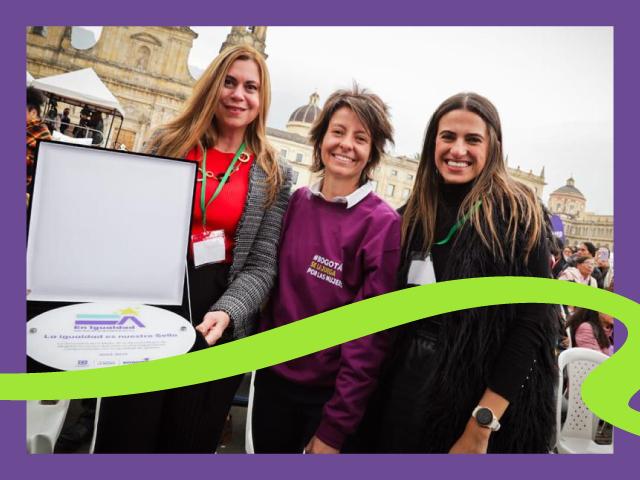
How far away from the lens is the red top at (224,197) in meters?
1.79

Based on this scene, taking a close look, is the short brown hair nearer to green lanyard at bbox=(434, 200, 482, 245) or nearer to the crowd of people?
the crowd of people

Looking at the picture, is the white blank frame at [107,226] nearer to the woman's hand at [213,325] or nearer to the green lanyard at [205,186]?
the green lanyard at [205,186]

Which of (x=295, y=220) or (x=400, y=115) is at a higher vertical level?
(x=400, y=115)

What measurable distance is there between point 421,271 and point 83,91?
1.64 m

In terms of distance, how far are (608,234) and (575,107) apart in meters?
0.62

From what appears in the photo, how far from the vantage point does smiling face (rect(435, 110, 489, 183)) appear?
180 cm

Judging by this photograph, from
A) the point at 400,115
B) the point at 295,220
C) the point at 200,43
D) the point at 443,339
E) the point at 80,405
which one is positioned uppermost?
the point at 200,43

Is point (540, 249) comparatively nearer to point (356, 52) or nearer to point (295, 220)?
point (295, 220)

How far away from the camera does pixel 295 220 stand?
6.19 ft

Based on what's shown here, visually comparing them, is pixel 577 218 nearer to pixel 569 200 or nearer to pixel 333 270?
pixel 569 200

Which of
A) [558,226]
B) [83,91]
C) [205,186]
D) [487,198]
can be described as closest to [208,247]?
[205,186]

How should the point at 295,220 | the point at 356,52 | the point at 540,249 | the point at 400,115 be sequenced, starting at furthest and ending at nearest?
the point at 356,52
the point at 400,115
the point at 295,220
the point at 540,249

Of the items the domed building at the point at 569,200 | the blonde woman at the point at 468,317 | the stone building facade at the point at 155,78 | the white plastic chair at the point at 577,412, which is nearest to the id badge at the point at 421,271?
the blonde woman at the point at 468,317

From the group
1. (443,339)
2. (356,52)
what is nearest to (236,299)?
(443,339)
